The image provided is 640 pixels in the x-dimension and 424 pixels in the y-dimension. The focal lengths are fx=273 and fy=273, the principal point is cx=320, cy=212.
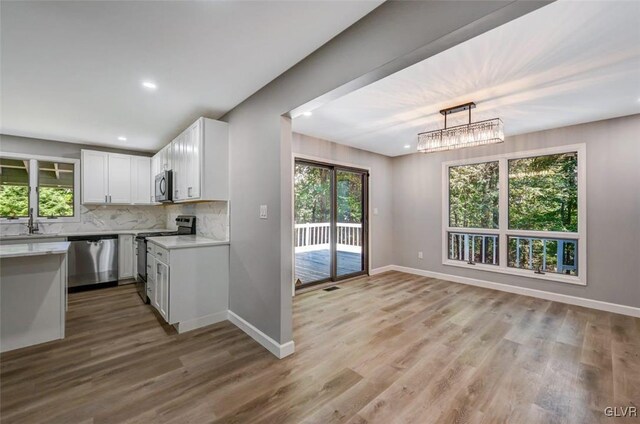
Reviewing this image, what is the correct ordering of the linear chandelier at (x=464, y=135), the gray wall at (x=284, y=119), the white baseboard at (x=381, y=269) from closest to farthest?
the gray wall at (x=284, y=119), the linear chandelier at (x=464, y=135), the white baseboard at (x=381, y=269)

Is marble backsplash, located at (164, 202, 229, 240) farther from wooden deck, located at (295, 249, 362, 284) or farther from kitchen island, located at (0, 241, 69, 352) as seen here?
wooden deck, located at (295, 249, 362, 284)

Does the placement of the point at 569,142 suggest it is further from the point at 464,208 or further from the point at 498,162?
the point at 464,208

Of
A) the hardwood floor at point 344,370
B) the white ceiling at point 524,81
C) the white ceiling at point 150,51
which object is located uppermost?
the white ceiling at point 524,81

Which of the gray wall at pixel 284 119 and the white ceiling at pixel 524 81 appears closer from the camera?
the gray wall at pixel 284 119

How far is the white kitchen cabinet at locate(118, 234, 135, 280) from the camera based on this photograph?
4.56 m

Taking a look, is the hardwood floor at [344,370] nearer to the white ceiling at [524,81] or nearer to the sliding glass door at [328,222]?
the sliding glass door at [328,222]

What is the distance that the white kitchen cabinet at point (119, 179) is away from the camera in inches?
186

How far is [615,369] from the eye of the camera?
2182 mm

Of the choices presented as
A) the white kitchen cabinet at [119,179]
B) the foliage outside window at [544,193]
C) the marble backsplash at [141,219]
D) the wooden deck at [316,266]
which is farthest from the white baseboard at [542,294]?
the white kitchen cabinet at [119,179]

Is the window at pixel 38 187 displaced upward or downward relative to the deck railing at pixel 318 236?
upward

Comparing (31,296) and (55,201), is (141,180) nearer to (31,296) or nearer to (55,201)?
(55,201)

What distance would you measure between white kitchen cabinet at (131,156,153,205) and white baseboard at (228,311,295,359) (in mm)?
3286

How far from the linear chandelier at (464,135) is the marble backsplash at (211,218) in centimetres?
262

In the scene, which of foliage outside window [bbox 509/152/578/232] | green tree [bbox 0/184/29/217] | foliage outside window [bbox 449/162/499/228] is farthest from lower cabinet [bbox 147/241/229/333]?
foliage outside window [bbox 509/152/578/232]
